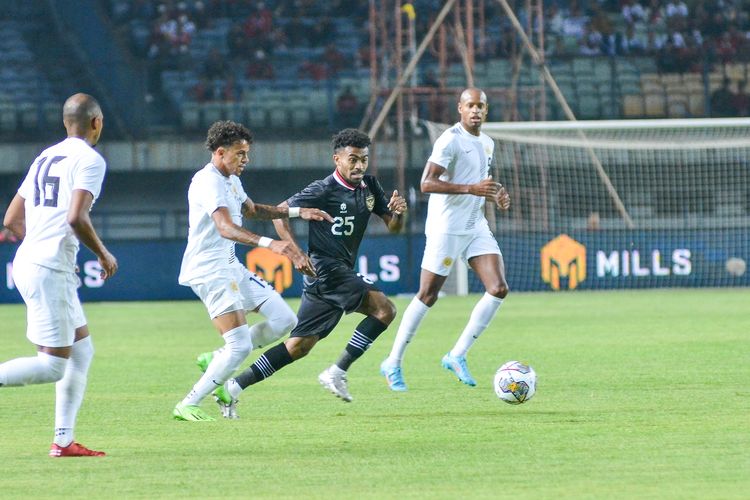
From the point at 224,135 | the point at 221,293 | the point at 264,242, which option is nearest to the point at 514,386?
the point at 221,293

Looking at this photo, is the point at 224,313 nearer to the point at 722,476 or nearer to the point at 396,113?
the point at 722,476

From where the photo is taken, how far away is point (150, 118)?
101ft

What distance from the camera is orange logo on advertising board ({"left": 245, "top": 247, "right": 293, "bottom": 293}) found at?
2567 centimetres

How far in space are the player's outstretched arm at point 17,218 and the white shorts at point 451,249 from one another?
165 inches

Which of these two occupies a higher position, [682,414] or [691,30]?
[691,30]

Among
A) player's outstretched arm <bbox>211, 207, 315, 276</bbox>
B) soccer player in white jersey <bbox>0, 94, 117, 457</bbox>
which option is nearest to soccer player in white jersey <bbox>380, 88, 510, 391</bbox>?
player's outstretched arm <bbox>211, 207, 315, 276</bbox>

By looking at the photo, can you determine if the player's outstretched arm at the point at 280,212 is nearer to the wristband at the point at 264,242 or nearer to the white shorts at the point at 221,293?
the white shorts at the point at 221,293

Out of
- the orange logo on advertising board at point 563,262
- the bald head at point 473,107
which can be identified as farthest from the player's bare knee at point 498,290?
the orange logo on advertising board at point 563,262

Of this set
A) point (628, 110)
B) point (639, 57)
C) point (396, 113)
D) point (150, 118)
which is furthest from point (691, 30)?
point (150, 118)

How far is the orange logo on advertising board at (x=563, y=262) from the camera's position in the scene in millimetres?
25547

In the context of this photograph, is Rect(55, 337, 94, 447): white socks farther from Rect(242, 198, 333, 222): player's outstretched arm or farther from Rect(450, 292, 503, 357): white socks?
Rect(450, 292, 503, 357): white socks

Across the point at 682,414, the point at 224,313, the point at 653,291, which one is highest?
the point at 224,313

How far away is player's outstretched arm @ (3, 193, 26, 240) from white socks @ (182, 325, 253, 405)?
147 centimetres

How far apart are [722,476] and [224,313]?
137 inches
